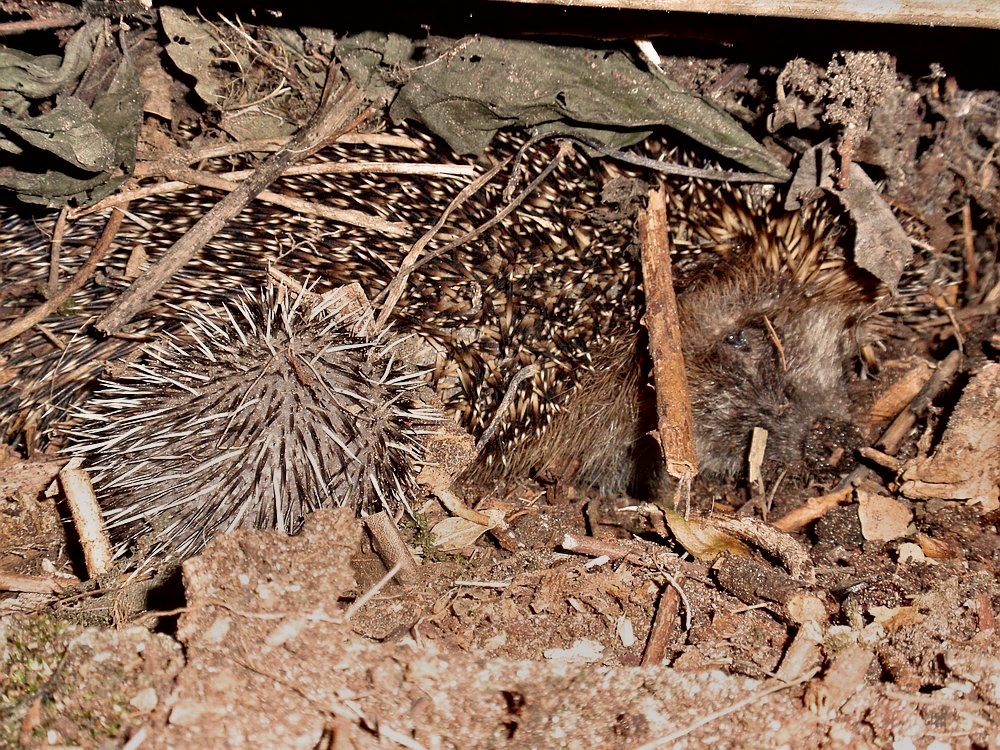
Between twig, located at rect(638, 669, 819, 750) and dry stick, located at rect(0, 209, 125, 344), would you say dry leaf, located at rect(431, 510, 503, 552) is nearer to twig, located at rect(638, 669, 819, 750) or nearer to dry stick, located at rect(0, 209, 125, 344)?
twig, located at rect(638, 669, 819, 750)

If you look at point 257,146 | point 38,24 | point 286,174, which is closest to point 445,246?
point 286,174

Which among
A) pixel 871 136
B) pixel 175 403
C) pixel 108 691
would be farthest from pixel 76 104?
pixel 871 136

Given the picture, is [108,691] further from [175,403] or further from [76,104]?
[76,104]

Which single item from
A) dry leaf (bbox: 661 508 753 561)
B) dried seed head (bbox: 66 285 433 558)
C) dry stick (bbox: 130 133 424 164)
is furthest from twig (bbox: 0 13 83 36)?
dry leaf (bbox: 661 508 753 561)

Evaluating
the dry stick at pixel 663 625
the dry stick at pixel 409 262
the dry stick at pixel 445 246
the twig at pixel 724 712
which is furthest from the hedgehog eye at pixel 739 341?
the twig at pixel 724 712

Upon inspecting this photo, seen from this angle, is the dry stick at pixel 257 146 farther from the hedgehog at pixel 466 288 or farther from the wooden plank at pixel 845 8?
the wooden plank at pixel 845 8
